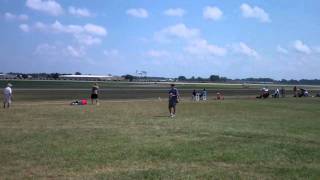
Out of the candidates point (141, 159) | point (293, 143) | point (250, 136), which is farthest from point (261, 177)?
point (250, 136)

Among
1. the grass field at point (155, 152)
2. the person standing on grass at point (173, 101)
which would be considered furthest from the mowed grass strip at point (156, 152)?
the person standing on grass at point (173, 101)

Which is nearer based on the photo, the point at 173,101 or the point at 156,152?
the point at 156,152

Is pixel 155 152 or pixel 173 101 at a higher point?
pixel 173 101

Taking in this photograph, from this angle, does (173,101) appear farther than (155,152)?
Yes

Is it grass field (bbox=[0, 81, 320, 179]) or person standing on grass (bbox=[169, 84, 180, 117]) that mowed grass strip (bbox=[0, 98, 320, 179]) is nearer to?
grass field (bbox=[0, 81, 320, 179])

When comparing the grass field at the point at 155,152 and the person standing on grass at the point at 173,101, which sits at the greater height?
the person standing on grass at the point at 173,101

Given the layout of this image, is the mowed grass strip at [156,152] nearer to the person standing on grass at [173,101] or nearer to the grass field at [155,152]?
the grass field at [155,152]

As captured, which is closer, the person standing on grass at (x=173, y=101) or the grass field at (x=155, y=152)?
the grass field at (x=155, y=152)

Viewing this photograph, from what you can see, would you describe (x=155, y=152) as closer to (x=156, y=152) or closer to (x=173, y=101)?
(x=156, y=152)

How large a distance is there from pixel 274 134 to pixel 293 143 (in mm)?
2618

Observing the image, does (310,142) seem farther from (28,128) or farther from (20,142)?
(28,128)

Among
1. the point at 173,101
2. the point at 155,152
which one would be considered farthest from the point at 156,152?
the point at 173,101

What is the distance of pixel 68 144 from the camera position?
14.6m

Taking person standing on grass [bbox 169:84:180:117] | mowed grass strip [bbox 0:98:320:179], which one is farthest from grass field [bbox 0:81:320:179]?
person standing on grass [bbox 169:84:180:117]
